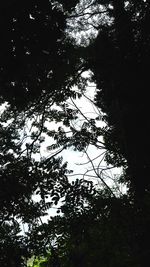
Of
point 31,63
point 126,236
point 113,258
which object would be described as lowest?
point 113,258

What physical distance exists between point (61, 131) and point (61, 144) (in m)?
0.33

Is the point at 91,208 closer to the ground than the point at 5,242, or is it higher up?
higher up

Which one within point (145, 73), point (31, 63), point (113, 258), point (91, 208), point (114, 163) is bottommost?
point (113, 258)

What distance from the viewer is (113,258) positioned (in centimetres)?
275

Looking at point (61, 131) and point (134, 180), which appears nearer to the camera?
point (134, 180)

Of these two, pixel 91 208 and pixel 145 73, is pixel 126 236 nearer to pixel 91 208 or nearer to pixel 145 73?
pixel 91 208

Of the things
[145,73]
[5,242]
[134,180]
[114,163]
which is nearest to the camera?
[5,242]

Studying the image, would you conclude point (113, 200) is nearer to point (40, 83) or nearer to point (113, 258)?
point (113, 258)

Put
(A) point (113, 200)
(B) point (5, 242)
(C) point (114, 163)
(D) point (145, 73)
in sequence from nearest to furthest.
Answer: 1. (B) point (5, 242)
2. (A) point (113, 200)
3. (D) point (145, 73)
4. (C) point (114, 163)

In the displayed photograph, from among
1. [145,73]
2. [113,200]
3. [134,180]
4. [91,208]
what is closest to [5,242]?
[91,208]

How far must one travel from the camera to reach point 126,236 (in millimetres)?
2852

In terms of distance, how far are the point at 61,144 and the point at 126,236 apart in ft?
11.9

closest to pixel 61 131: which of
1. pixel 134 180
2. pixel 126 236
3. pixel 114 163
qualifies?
pixel 114 163

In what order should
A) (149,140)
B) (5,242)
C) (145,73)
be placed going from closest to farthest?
(5,242) < (145,73) < (149,140)
